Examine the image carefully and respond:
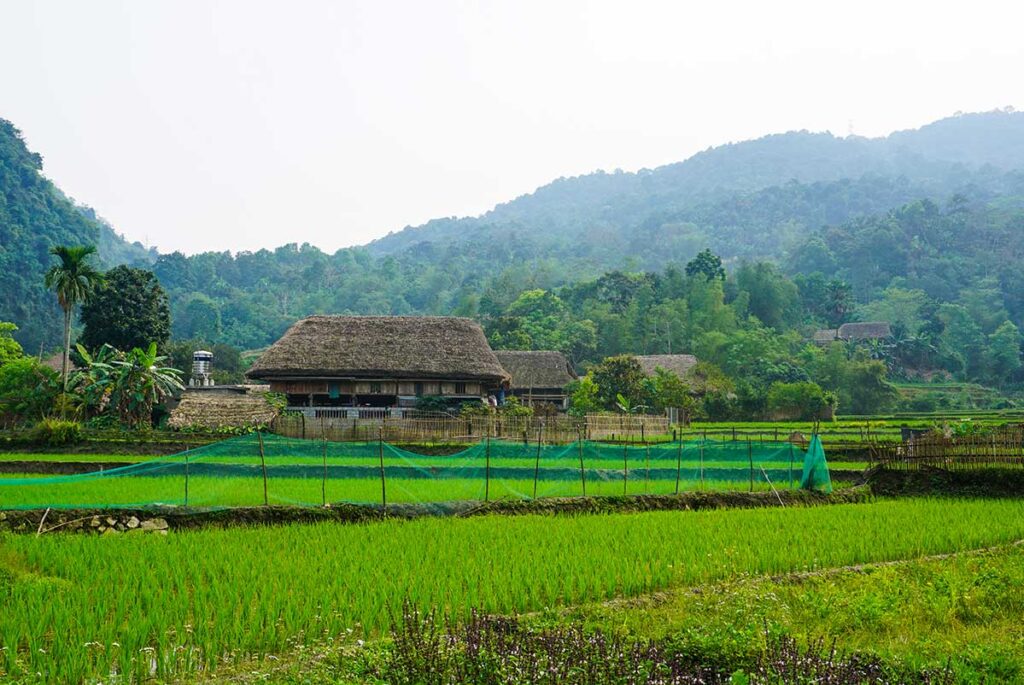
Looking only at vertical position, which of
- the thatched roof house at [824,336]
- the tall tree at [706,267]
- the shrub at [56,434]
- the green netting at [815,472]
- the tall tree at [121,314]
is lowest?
the green netting at [815,472]

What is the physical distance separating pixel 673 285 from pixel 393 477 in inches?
2148

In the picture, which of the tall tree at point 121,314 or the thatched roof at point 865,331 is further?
the thatched roof at point 865,331

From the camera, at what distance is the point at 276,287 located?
101 m

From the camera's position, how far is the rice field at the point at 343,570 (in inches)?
225

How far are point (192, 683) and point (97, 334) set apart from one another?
38970 millimetres

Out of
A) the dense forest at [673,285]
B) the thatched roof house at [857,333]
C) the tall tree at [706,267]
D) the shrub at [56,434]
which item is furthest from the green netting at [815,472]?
the thatched roof house at [857,333]

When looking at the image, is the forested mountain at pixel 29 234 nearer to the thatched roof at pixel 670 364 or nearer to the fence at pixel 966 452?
the thatched roof at pixel 670 364

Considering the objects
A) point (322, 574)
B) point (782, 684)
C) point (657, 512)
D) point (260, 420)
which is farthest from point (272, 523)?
point (260, 420)

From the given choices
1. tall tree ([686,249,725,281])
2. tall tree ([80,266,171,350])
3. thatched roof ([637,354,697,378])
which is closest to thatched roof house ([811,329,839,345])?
tall tree ([686,249,725,281])

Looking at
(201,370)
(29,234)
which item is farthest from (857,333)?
(29,234)

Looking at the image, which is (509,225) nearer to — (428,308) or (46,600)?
(428,308)

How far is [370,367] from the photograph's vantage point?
30344mm

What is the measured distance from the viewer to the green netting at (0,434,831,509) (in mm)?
12922

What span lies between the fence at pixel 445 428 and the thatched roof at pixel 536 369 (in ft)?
52.2
